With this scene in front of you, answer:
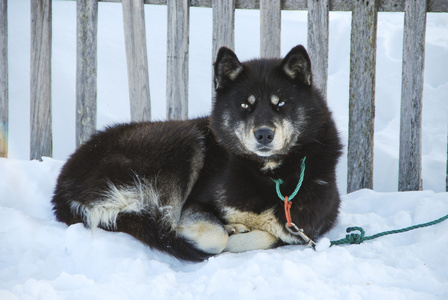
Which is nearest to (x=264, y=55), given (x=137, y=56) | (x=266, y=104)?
(x=137, y=56)

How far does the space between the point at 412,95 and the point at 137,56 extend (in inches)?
107

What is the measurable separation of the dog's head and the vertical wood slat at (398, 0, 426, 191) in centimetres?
143

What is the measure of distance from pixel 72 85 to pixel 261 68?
4577mm

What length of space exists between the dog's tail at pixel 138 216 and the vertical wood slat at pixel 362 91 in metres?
2.01

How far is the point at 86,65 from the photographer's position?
4395 millimetres

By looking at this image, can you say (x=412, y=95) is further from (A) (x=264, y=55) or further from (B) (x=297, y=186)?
(B) (x=297, y=186)

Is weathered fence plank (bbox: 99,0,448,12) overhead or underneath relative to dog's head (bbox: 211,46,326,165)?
overhead

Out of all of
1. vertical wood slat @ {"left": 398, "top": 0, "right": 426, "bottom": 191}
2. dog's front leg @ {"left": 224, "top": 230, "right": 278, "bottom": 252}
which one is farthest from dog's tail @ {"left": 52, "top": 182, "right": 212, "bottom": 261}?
vertical wood slat @ {"left": 398, "top": 0, "right": 426, "bottom": 191}

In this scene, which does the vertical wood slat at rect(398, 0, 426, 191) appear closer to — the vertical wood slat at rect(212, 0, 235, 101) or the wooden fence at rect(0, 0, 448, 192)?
the wooden fence at rect(0, 0, 448, 192)

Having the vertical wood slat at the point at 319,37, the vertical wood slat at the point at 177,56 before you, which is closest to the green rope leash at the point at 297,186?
the vertical wood slat at the point at 319,37

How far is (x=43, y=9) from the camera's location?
4.48 meters

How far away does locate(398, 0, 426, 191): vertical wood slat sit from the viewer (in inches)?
149

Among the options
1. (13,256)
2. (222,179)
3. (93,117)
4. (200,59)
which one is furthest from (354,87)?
(200,59)

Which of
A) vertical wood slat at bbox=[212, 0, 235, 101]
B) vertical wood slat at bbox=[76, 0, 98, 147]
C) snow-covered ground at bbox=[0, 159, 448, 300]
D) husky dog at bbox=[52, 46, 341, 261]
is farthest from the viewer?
vertical wood slat at bbox=[76, 0, 98, 147]
